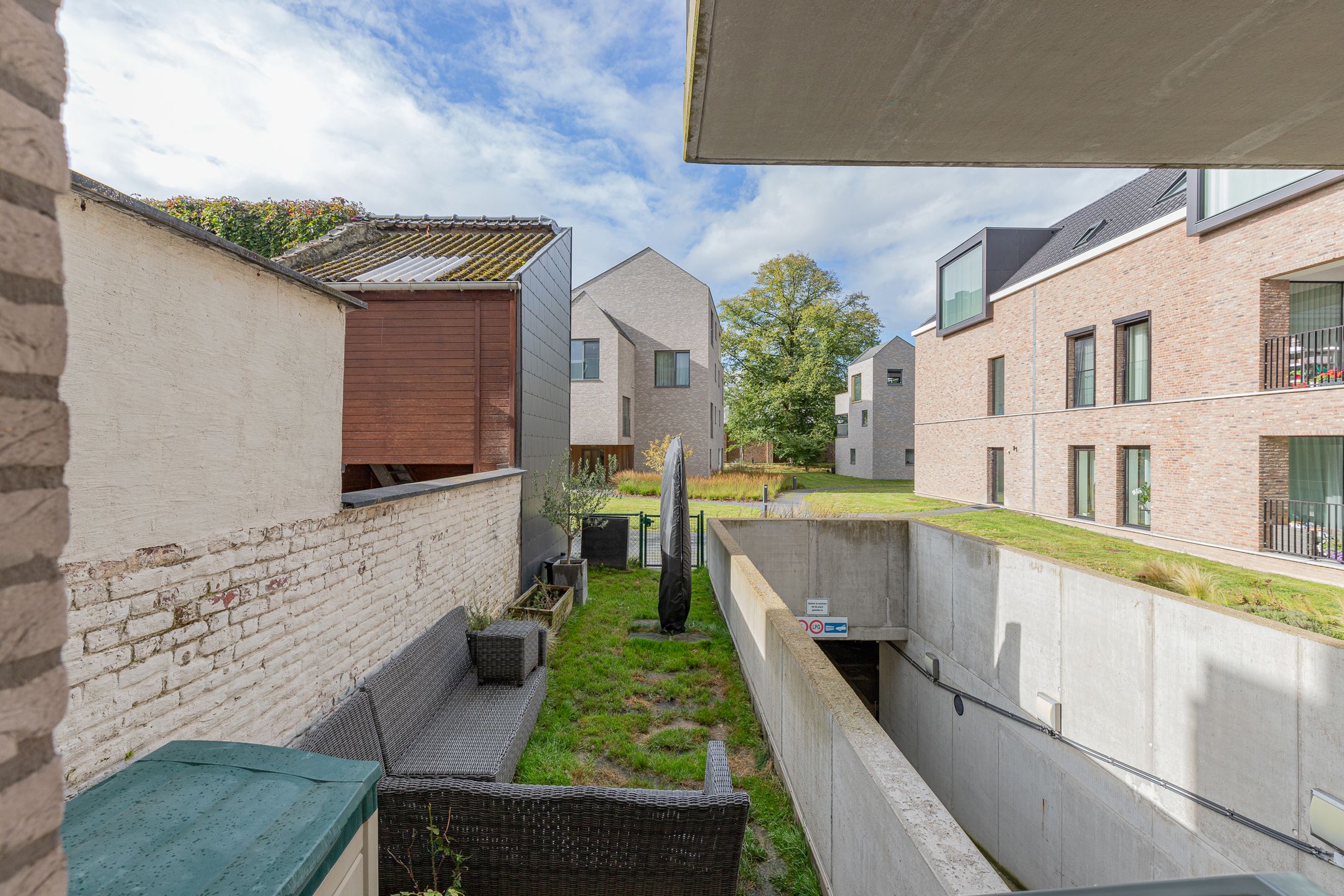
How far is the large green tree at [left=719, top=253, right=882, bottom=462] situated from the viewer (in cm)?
3130

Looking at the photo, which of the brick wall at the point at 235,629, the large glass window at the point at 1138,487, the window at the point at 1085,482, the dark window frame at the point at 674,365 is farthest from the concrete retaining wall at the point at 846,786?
the dark window frame at the point at 674,365

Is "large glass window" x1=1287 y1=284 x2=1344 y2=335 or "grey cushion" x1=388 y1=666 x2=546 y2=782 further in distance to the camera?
"large glass window" x1=1287 y1=284 x2=1344 y2=335

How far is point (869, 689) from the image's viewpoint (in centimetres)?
1222

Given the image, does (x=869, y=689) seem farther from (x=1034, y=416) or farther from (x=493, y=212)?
(x=493, y=212)

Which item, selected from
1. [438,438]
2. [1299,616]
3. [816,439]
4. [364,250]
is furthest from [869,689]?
[816,439]

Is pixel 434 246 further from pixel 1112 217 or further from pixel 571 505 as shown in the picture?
pixel 1112 217

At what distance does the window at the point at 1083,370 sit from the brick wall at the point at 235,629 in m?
15.5

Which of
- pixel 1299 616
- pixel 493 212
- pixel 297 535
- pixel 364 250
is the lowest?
pixel 1299 616

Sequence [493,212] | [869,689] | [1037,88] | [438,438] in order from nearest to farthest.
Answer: [1037,88], [438,438], [493,212], [869,689]

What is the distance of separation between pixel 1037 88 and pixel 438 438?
767cm

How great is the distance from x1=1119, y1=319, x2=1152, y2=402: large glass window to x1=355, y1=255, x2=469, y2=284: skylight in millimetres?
14019

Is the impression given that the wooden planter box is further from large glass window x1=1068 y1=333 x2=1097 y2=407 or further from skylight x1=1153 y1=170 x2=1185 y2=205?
skylight x1=1153 y1=170 x2=1185 y2=205

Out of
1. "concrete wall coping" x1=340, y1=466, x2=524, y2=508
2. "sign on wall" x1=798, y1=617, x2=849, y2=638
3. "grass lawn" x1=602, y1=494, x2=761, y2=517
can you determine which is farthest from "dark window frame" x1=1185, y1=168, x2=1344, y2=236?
"grass lawn" x1=602, y1=494, x2=761, y2=517

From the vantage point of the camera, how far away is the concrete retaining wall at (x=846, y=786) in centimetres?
217
